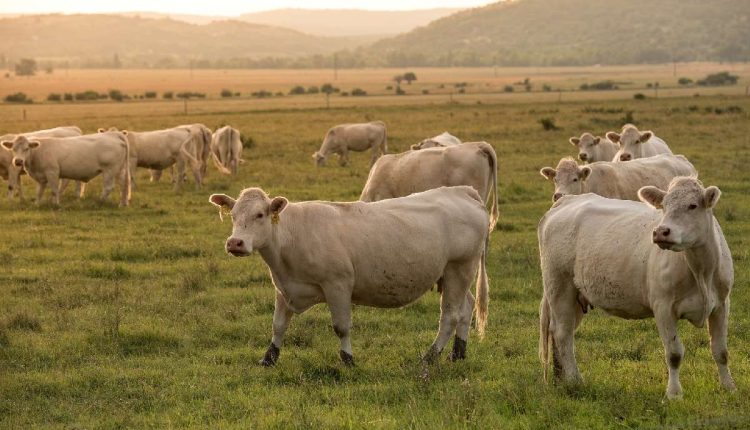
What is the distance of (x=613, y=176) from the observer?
549 inches

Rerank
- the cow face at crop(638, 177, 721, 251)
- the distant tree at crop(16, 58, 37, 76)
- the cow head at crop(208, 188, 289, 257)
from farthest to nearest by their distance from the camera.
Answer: the distant tree at crop(16, 58, 37, 76) → the cow head at crop(208, 188, 289, 257) → the cow face at crop(638, 177, 721, 251)

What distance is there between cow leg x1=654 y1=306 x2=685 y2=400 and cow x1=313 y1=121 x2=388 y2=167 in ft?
76.9

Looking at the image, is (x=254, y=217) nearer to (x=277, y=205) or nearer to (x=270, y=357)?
(x=277, y=205)

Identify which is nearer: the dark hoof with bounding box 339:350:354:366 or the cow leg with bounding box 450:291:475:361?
the dark hoof with bounding box 339:350:354:366

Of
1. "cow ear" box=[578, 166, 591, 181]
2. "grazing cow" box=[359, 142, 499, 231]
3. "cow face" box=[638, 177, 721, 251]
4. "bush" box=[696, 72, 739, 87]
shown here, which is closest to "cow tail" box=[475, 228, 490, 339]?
"cow face" box=[638, 177, 721, 251]

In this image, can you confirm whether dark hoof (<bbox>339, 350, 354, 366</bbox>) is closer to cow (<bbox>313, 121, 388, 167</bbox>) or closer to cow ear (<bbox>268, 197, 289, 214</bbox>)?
cow ear (<bbox>268, 197, 289, 214</bbox>)

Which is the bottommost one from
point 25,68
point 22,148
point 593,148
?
point 25,68

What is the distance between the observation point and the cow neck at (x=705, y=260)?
7.04 m

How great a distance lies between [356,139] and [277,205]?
22368 mm

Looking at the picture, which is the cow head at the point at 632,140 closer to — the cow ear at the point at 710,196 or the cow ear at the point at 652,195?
the cow ear at the point at 652,195

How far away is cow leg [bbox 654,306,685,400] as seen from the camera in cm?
717

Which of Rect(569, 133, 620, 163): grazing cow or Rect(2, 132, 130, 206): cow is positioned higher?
Rect(569, 133, 620, 163): grazing cow

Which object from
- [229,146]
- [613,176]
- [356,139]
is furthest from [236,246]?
[356,139]

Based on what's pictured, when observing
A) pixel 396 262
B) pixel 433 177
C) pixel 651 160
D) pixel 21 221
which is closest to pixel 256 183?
pixel 21 221
